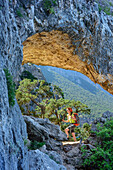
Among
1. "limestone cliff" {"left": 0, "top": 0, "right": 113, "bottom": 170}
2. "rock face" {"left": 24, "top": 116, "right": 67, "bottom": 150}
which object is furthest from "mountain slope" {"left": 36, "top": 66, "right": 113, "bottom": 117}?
"rock face" {"left": 24, "top": 116, "right": 67, "bottom": 150}

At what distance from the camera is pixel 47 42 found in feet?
33.6

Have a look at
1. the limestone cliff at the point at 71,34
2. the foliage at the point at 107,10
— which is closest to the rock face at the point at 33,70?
the limestone cliff at the point at 71,34

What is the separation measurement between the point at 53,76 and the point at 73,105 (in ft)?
65.6

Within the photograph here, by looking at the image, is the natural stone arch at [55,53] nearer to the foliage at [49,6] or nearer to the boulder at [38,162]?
the foliage at [49,6]

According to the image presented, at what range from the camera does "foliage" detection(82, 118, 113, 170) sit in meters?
7.42

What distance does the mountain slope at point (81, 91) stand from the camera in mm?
27109

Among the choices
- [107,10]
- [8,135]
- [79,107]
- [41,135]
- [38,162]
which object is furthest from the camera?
[79,107]

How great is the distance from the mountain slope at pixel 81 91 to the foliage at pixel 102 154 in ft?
58.7

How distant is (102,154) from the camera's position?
7496mm

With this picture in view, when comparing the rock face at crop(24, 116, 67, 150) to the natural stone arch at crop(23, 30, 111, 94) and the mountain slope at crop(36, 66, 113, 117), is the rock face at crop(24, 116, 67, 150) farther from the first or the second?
the mountain slope at crop(36, 66, 113, 117)

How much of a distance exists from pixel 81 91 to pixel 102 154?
24935 mm

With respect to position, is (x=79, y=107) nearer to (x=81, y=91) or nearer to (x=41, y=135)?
(x=41, y=135)

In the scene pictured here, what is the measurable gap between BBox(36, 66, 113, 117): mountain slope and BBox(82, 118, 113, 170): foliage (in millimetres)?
17882

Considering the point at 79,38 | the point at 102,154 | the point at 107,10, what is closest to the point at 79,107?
the point at 102,154
